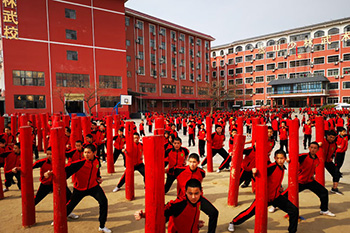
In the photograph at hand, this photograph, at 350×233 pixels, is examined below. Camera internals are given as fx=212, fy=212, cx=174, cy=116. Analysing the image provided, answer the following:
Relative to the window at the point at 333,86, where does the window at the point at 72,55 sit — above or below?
above

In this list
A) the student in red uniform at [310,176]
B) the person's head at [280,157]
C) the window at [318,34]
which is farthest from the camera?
the window at [318,34]

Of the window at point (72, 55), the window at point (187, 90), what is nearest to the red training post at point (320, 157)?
the window at point (72, 55)

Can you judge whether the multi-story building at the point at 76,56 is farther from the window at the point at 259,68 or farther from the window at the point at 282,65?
the window at the point at 282,65

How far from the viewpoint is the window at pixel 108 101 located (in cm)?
3206

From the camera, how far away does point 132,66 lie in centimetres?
3950

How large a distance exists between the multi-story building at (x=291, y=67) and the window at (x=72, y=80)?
25402 millimetres

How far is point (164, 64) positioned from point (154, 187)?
43.4m

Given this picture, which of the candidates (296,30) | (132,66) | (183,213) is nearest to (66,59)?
(132,66)

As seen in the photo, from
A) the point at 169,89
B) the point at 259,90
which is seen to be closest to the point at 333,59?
the point at 259,90

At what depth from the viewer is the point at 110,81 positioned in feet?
107

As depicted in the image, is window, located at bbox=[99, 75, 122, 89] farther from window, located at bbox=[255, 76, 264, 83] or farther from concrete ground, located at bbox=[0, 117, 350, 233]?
window, located at bbox=[255, 76, 264, 83]

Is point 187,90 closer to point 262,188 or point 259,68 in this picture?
point 259,68

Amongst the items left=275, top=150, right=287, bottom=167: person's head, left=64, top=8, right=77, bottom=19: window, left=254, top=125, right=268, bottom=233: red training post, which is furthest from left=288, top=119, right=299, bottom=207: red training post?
left=64, top=8, right=77, bottom=19: window

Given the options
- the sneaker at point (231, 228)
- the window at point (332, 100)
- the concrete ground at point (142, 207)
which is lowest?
the concrete ground at point (142, 207)
